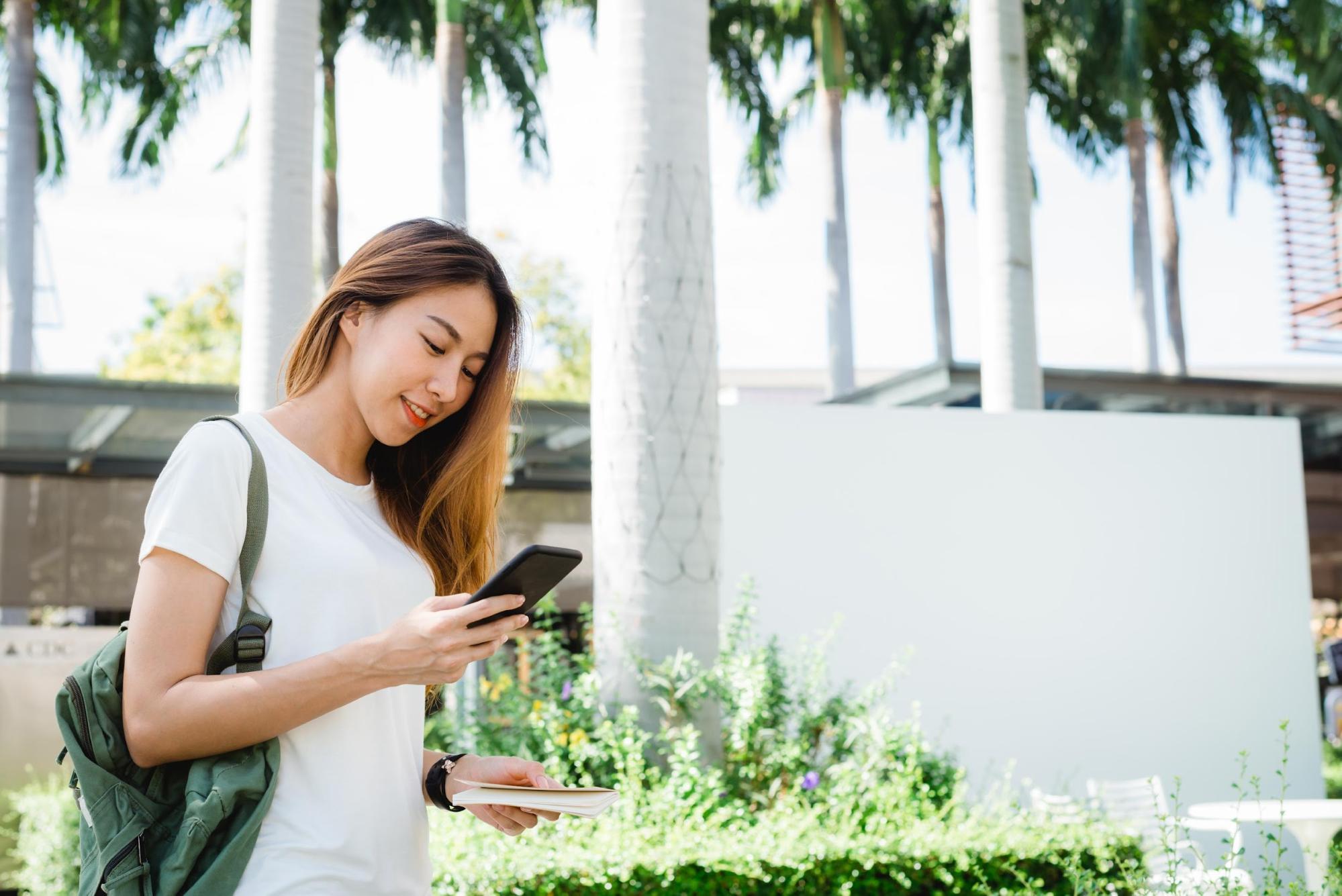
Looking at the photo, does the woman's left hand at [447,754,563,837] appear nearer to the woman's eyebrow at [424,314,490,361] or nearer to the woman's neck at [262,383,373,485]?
the woman's neck at [262,383,373,485]

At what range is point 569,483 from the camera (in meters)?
13.1

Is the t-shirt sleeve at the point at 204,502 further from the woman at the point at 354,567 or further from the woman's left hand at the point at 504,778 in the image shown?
the woman's left hand at the point at 504,778

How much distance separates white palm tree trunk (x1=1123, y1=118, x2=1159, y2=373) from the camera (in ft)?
57.6

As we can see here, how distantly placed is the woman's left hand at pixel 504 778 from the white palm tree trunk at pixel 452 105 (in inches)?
546

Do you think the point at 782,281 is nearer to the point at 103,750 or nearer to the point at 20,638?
the point at 20,638

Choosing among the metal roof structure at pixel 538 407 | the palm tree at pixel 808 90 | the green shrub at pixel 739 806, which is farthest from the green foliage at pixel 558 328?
the green shrub at pixel 739 806

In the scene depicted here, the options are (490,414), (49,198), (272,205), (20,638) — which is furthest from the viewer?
(49,198)

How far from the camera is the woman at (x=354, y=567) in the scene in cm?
153

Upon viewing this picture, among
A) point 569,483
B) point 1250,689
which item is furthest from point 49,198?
point 1250,689

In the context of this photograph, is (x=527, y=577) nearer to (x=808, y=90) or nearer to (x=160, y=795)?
(x=160, y=795)

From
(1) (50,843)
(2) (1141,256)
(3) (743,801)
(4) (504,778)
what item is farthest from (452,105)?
(4) (504,778)

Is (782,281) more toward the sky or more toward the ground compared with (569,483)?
more toward the sky

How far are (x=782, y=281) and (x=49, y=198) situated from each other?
1367 centimetres

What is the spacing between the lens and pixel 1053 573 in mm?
7703
